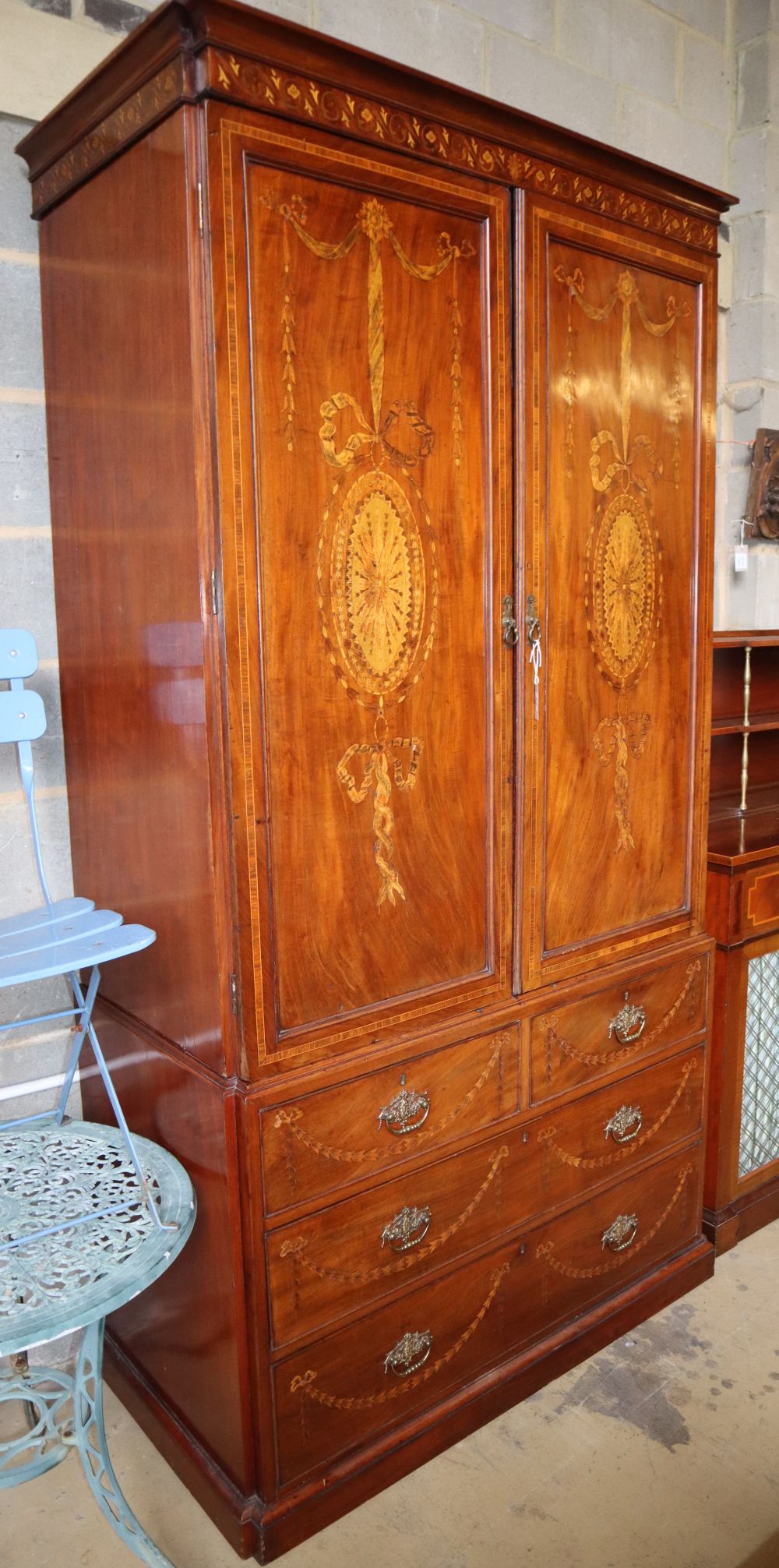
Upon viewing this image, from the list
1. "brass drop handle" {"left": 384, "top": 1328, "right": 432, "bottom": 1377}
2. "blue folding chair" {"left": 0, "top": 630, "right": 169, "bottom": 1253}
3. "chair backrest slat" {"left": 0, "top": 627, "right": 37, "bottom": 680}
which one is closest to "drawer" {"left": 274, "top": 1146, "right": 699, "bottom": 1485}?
"brass drop handle" {"left": 384, "top": 1328, "right": 432, "bottom": 1377}

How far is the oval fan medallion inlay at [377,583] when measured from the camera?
63.5 inches

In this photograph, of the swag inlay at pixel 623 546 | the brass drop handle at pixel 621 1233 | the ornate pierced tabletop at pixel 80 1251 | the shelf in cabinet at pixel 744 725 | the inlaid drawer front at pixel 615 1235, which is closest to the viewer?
the ornate pierced tabletop at pixel 80 1251

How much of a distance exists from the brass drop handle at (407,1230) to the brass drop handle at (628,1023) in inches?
22.0

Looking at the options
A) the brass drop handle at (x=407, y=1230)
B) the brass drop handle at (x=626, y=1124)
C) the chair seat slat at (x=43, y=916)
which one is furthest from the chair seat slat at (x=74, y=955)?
the brass drop handle at (x=626, y=1124)

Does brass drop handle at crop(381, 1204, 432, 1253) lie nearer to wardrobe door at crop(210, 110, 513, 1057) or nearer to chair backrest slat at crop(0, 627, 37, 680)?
wardrobe door at crop(210, 110, 513, 1057)

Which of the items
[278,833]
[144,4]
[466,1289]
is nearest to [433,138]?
[144,4]

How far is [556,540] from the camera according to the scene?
6.24ft

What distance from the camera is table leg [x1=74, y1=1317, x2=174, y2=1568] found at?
4.95 ft

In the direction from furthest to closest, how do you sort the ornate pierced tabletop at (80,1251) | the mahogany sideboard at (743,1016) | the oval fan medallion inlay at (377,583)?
Answer: the mahogany sideboard at (743,1016) → the oval fan medallion inlay at (377,583) → the ornate pierced tabletop at (80,1251)

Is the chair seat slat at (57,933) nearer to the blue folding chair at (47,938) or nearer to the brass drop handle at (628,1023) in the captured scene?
the blue folding chair at (47,938)

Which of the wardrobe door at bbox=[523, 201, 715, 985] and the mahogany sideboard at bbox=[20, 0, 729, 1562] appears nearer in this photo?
the mahogany sideboard at bbox=[20, 0, 729, 1562]

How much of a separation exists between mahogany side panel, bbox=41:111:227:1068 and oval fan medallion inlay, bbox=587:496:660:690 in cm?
81

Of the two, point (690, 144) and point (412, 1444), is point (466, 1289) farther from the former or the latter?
point (690, 144)

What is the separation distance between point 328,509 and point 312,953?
677 mm
